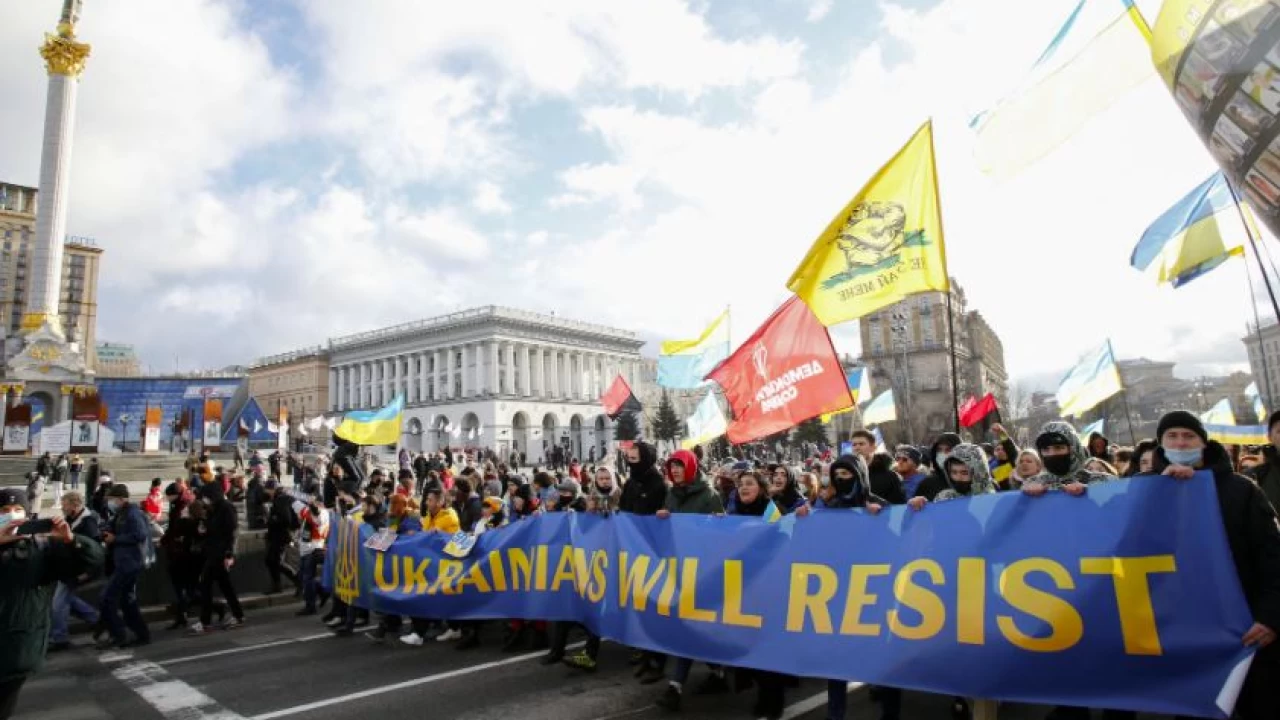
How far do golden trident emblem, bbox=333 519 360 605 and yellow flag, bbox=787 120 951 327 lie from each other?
6044mm

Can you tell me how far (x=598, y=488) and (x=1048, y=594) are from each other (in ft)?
14.0

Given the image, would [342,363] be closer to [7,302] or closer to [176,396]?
[7,302]

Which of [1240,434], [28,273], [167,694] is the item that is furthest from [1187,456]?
[28,273]

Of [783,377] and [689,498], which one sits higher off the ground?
[783,377]

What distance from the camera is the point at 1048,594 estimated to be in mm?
4109

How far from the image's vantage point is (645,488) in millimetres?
6914

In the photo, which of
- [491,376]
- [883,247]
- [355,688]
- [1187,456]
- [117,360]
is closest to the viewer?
[1187,456]

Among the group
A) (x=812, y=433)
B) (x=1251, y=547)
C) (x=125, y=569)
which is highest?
(x=812, y=433)

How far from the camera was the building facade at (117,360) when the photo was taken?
502ft

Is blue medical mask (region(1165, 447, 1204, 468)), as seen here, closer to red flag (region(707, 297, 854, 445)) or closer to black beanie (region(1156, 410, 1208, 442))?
black beanie (region(1156, 410, 1208, 442))

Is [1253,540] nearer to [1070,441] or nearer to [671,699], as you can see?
[1070,441]

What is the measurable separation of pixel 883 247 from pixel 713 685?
4.25m

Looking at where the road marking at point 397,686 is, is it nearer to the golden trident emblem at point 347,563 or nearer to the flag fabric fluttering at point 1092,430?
the golden trident emblem at point 347,563

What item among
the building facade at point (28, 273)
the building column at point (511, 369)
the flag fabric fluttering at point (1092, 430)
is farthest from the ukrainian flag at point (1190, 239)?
the building facade at point (28, 273)
